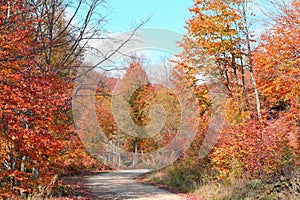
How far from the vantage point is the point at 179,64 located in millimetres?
13484

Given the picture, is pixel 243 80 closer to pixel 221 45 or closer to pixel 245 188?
pixel 221 45

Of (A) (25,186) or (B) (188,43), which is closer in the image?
(A) (25,186)

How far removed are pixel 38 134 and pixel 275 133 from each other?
23.6 ft

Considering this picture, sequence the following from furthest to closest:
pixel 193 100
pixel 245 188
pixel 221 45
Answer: pixel 193 100 → pixel 221 45 → pixel 245 188

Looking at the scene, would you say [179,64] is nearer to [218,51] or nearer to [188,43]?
[188,43]

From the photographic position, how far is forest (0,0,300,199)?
6.17 meters

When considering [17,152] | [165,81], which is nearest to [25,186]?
[17,152]

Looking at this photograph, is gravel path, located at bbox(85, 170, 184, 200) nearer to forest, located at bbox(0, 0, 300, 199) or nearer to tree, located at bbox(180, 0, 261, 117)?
forest, located at bbox(0, 0, 300, 199)

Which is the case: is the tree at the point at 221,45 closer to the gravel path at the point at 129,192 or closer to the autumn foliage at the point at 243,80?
the autumn foliage at the point at 243,80

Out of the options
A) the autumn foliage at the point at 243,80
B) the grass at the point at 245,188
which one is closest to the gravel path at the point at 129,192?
the grass at the point at 245,188

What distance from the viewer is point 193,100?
15445 mm

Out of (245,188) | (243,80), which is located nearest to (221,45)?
(243,80)

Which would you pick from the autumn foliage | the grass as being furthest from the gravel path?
the autumn foliage

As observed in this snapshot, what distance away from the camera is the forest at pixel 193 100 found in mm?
6168
